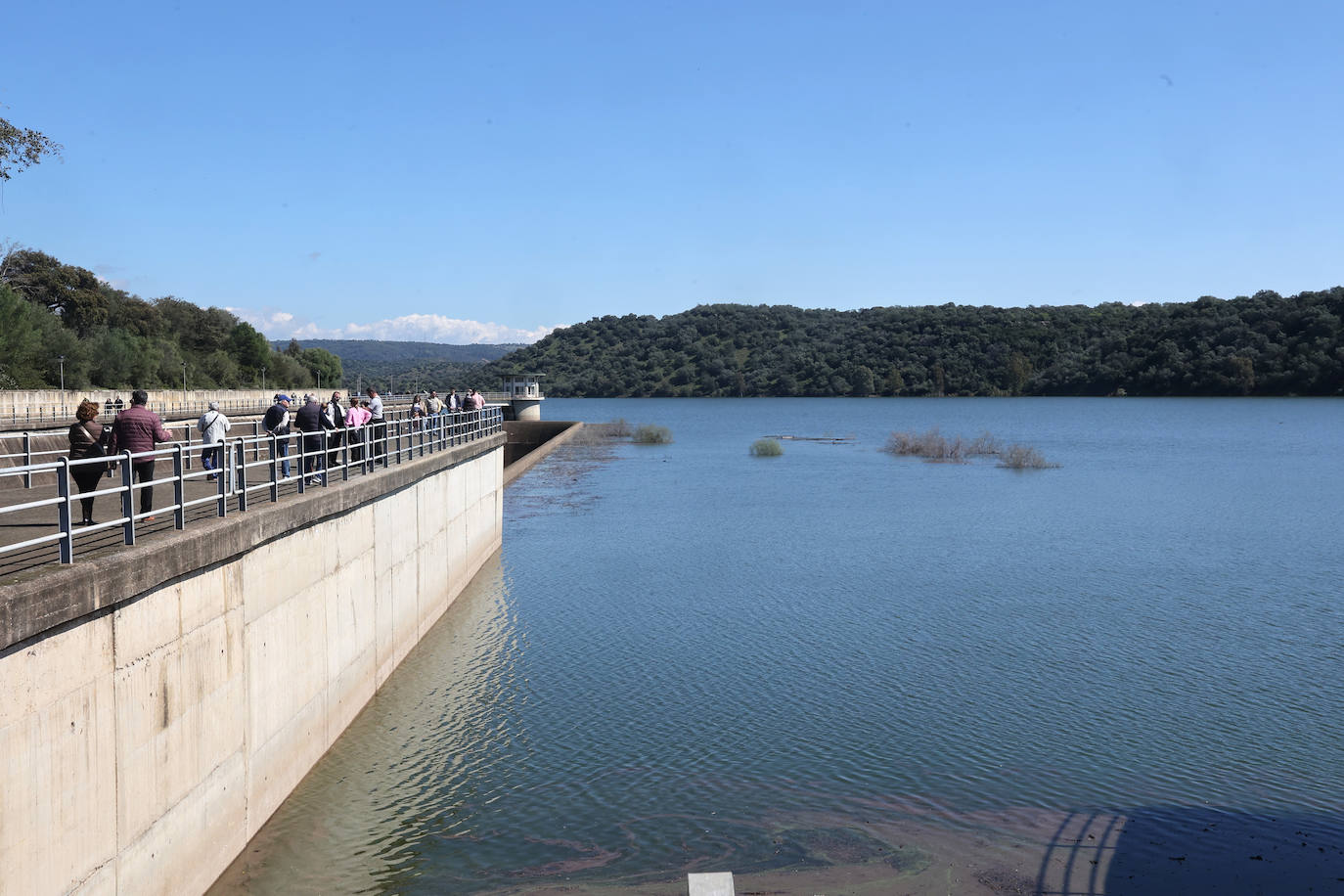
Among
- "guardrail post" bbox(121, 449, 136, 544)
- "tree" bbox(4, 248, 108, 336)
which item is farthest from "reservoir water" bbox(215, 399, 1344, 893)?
"tree" bbox(4, 248, 108, 336)

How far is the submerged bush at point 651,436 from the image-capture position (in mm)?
82750

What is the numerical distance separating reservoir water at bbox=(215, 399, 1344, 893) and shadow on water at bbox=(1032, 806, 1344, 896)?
1.5 inches

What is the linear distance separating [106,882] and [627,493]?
3828cm

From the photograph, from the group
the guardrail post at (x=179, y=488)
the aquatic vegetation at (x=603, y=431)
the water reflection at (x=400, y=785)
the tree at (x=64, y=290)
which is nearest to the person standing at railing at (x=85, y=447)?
the guardrail post at (x=179, y=488)

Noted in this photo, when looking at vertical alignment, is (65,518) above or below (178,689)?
above

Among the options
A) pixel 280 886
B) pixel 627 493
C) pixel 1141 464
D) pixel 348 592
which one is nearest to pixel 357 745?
pixel 348 592

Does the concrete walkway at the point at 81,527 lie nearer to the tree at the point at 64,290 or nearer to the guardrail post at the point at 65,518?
the guardrail post at the point at 65,518

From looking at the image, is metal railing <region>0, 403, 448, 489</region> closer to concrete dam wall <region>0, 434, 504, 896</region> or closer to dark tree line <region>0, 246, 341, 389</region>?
concrete dam wall <region>0, 434, 504, 896</region>

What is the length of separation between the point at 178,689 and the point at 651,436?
7477 centimetres

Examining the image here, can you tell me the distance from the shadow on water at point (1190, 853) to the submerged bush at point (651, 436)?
234 ft

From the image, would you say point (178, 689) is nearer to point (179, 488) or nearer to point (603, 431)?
point (179, 488)

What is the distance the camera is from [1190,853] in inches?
414

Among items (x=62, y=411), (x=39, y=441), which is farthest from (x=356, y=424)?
(x=62, y=411)

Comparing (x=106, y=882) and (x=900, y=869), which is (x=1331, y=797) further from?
(x=106, y=882)
